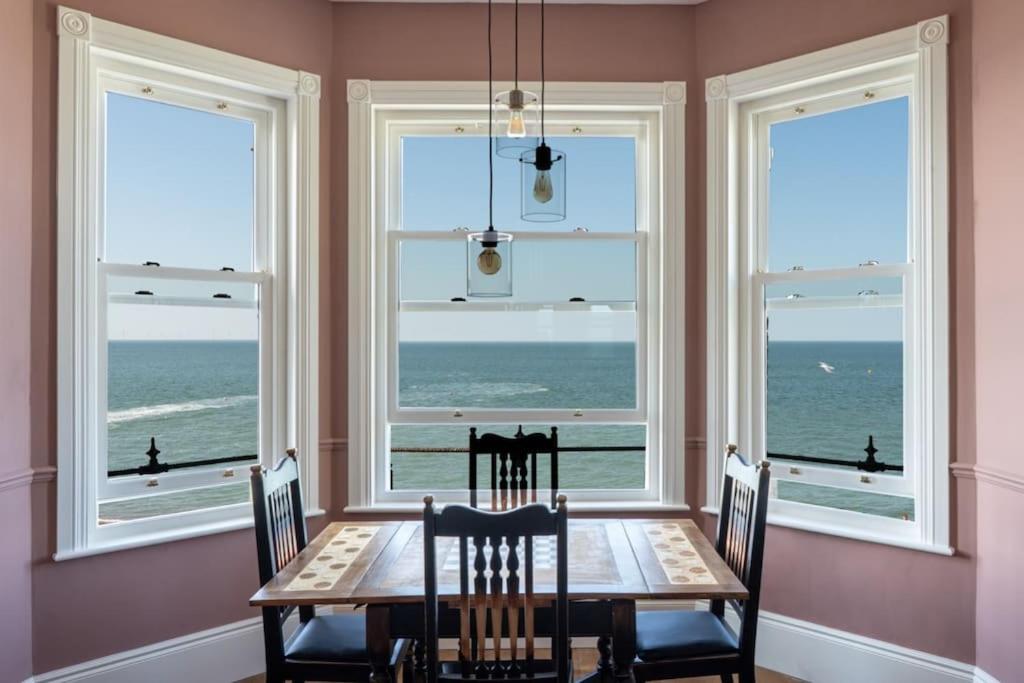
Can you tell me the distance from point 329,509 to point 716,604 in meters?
1.72

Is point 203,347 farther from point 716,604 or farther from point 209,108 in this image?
point 716,604

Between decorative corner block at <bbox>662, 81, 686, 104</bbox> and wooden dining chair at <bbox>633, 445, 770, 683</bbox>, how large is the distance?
5.67 ft

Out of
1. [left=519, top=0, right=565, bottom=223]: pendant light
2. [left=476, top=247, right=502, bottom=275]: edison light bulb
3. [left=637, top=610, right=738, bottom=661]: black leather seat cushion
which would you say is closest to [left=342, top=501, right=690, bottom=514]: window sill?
[left=637, top=610, right=738, bottom=661]: black leather seat cushion

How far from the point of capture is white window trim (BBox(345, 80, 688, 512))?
3.18 metres

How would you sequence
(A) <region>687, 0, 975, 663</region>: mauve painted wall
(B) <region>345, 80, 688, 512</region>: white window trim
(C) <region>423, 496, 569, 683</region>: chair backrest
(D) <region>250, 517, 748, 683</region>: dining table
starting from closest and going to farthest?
(C) <region>423, 496, 569, 683</region>: chair backrest, (D) <region>250, 517, 748, 683</region>: dining table, (A) <region>687, 0, 975, 663</region>: mauve painted wall, (B) <region>345, 80, 688, 512</region>: white window trim

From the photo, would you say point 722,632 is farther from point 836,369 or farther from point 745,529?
point 836,369

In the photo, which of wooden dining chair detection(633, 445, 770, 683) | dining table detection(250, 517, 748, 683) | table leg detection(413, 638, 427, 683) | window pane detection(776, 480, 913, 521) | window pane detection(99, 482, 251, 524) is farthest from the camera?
window pane detection(776, 480, 913, 521)

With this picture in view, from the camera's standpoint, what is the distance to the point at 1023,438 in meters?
2.29

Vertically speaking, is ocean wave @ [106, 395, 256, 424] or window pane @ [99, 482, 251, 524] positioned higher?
ocean wave @ [106, 395, 256, 424]

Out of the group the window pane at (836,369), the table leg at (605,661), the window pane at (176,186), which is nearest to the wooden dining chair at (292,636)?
the table leg at (605,661)

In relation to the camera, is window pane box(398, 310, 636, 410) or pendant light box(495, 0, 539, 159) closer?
pendant light box(495, 0, 539, 159)

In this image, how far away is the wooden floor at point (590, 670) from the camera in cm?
285

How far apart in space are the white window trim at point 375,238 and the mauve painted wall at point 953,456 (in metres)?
0.12

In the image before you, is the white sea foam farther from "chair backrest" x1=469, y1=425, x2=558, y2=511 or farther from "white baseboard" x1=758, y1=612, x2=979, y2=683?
"white baseboard" x1=758, y1=612, x2=979, y2=683
